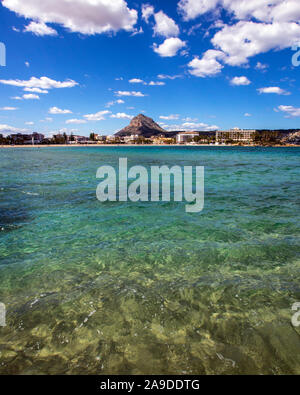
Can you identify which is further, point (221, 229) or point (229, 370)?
point (221, 229)

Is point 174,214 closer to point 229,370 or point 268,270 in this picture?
point 268,270

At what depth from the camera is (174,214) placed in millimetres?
10977

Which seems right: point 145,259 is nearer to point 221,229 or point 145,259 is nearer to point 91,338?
point 91,338

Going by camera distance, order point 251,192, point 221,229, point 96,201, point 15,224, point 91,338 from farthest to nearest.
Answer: point 251,192
point 96,201
point 15,224
point 221,229
point 91,338

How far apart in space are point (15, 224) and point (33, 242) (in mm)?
2550

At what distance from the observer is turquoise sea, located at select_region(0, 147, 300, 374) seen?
3.54m

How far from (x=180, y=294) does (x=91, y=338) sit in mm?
2044

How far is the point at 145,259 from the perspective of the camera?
21.5 feet

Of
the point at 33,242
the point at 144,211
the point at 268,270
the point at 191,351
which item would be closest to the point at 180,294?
the point at 191,351

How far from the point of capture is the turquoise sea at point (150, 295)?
354cm

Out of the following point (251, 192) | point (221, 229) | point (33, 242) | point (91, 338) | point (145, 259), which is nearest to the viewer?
point (91, 338)

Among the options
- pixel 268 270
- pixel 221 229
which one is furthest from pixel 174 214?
pixel 268 270

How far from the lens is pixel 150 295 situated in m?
4.95

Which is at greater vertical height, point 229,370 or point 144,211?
point 144,211
